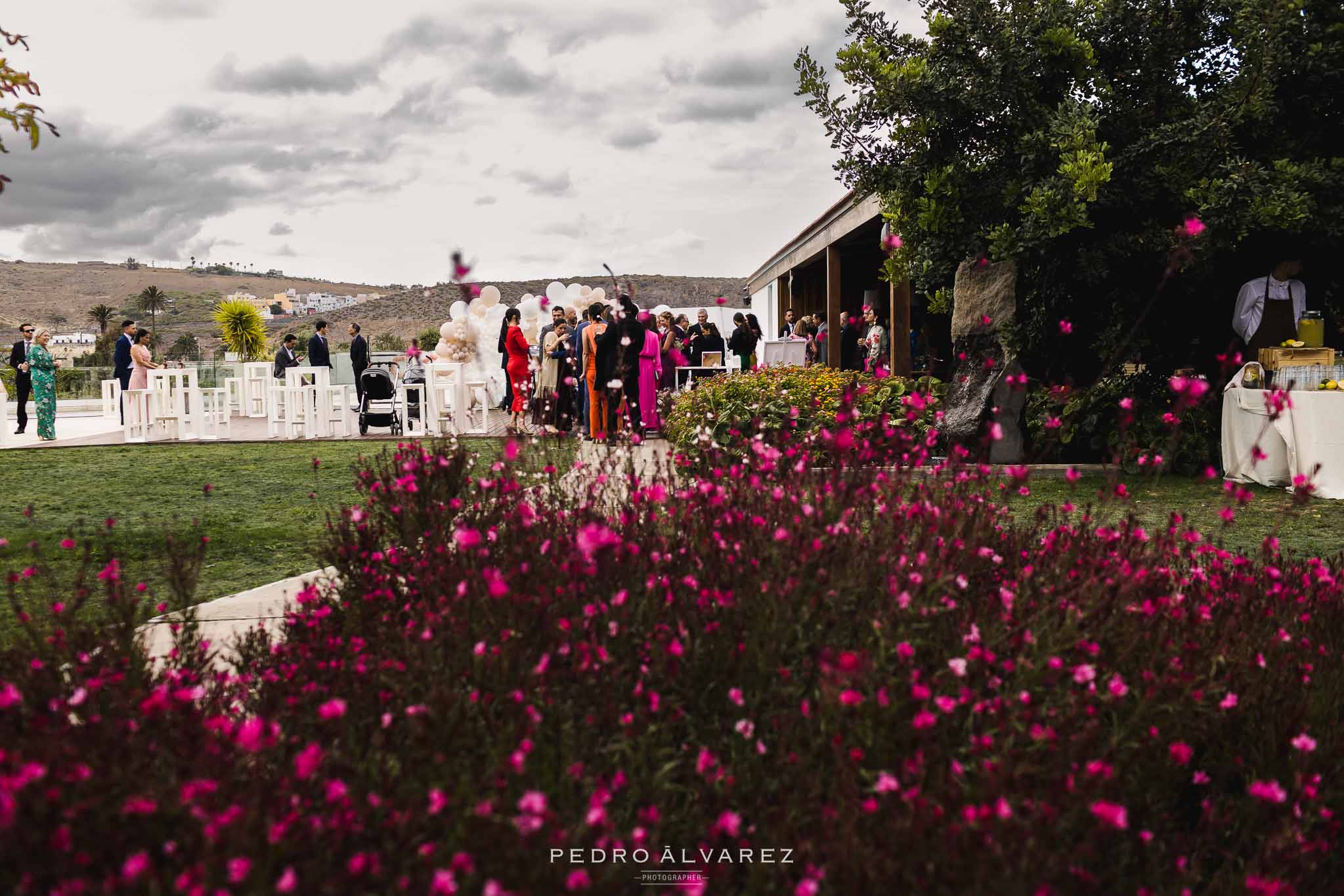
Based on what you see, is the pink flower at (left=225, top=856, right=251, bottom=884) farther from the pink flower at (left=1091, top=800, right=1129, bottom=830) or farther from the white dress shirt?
the white dress shirt

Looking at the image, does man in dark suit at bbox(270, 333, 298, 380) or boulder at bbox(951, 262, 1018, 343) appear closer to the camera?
boulder at bbox(951, 262, 1018, 343)

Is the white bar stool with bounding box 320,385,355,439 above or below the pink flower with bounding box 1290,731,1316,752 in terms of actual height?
above

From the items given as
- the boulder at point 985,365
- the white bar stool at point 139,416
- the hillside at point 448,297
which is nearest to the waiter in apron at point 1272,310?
the boulder at point 985,365

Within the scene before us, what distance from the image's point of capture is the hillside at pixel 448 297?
7306 cm

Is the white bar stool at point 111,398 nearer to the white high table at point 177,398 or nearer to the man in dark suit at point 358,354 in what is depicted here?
the white high table at point 177,398

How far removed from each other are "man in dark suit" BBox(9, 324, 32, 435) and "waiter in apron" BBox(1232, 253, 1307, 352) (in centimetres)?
1517

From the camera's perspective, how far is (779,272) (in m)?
23.6

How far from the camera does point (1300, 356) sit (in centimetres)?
817

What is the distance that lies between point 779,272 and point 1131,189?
15113 millimetres

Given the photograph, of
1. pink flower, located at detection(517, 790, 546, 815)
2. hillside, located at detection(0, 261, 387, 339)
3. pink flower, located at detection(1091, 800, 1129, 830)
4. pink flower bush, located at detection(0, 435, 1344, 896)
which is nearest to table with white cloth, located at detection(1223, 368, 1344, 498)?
pink flower bush, located at detection(0, 435, 1344, 896)

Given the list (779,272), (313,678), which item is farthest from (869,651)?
(779,272)

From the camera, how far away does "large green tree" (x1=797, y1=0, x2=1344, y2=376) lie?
27.1 feet

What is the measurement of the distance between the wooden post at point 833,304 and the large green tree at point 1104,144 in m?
6.56

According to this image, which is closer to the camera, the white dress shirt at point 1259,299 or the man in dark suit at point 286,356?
the white dress shirt at point 1259,299
